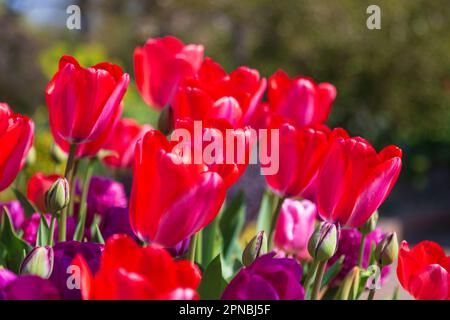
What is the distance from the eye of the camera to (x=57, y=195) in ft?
3.06

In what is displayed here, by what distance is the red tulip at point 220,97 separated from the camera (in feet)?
3.40

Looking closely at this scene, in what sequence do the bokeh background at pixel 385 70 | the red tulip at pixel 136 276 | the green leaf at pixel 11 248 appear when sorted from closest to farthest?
the red tulip at pixel 136 276, the green leaf at pixel 11 248, the bokeh background at pixel 385 70

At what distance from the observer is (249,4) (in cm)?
1050

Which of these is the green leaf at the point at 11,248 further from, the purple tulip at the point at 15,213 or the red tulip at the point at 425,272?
the red tulip at the point at 425,272

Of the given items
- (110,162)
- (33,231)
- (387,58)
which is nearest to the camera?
(33,231)

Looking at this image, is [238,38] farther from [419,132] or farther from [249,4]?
[419,132]

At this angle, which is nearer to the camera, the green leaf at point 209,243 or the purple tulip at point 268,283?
the purple tulip at point 268,283

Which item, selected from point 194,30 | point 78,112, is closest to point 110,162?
point 78,112

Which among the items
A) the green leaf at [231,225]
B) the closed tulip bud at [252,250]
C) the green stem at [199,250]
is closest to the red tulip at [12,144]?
the closed tulip bud at [252,250]

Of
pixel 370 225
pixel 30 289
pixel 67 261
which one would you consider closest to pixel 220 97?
pixel 370 225

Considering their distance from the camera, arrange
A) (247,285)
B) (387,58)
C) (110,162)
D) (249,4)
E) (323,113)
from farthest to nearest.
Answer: (249,4)
(387,58)
(110,162)
(323,113)
(247,285)

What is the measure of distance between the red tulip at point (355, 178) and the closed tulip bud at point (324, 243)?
46 millimetres

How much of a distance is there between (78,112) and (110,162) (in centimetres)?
60
